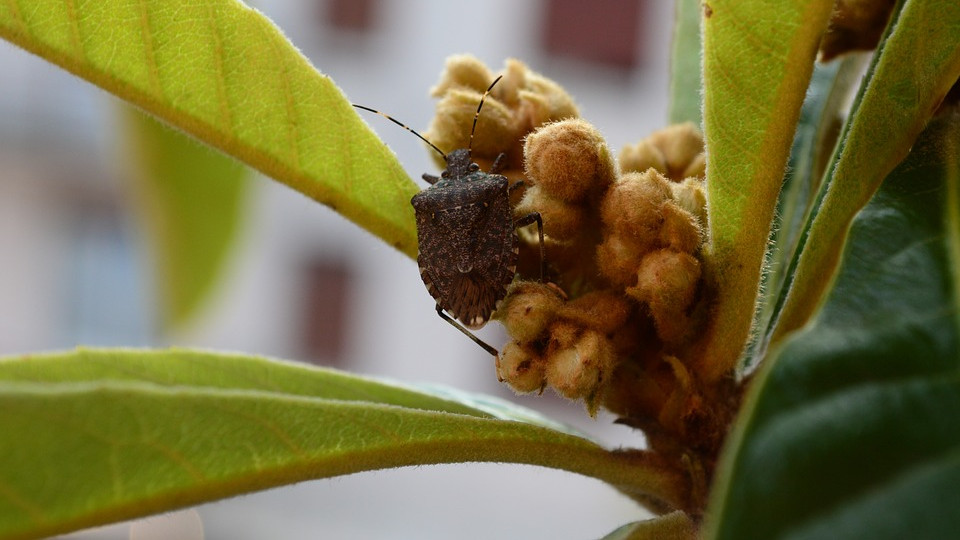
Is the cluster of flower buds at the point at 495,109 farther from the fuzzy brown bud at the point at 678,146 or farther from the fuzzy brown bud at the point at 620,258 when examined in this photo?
the fuzzy brown bud at the point at 620,258

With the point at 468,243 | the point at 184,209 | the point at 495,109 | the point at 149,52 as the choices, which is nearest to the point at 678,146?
the point at 495,109

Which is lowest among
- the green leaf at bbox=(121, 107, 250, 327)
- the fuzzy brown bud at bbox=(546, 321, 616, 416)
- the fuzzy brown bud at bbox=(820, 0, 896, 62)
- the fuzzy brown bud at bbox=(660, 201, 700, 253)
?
the green leaf at bbox=(121, 107, 250, 327)

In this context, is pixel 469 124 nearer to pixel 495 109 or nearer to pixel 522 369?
pixel 495 109

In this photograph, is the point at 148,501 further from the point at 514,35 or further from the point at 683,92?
the point at 514,35

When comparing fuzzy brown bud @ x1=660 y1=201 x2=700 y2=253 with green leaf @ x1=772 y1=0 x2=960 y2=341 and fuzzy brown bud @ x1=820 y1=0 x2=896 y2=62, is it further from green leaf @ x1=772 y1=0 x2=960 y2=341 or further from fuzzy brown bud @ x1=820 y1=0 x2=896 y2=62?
fuzzy brown bud @ x1=820 y1=0 x2=896 y2=62

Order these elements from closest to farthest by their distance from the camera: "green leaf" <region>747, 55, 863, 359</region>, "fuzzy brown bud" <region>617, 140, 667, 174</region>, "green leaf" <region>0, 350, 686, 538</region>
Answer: "green leaf" <region>0, 350, 686, 538</region>
"fuzzy brown bud" <region>617, 140, 667, 174</region>
"green leaf" <region>747, 55, 863, 359</region>

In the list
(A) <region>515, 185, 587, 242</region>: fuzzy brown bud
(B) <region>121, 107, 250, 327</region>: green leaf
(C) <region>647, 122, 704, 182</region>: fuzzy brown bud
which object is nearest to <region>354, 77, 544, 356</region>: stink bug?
(A) <region>515, 185, 587, 242</region>: fuzzy brown bud
